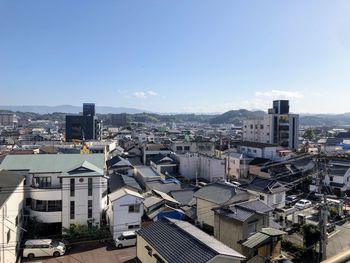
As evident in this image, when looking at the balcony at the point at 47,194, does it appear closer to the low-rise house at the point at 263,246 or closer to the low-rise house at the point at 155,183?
the low-rise house at the point at 155,183

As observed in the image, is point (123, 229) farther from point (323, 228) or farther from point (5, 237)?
Result: point (323, 228)

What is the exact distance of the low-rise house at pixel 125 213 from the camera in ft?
55.5

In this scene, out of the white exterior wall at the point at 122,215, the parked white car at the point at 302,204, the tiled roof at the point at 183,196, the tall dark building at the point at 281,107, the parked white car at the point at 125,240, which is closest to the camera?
the parked white car at the point at 125,240

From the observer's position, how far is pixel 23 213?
17.0m

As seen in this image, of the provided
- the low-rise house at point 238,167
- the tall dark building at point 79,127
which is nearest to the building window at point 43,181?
the low-rise house at point 238,167

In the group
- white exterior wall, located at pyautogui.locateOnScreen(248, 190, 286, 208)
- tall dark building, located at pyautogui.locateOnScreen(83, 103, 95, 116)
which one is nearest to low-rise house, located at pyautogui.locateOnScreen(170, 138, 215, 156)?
white exterior wall, located at pyautogui.locateOnScreen(248, 190, 286, 208)

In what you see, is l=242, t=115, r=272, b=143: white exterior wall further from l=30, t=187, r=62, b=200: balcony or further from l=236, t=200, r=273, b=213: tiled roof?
l=30, t=187, r=62, b=200: balcony

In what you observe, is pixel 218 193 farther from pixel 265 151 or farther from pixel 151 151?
pixel 265 151

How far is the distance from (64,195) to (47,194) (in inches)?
38.5

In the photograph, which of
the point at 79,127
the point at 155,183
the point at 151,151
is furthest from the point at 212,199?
the point at 79,127

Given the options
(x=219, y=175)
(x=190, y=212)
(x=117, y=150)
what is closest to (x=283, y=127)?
(x=219, y=175)

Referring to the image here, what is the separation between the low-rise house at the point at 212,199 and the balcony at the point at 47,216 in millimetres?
8409

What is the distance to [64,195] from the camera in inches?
675

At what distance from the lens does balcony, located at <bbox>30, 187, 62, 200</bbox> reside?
1711 centimetres
